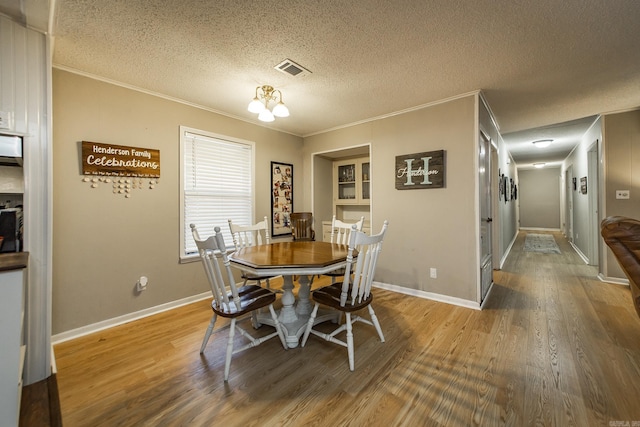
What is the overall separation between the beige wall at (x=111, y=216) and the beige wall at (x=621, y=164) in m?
5.28

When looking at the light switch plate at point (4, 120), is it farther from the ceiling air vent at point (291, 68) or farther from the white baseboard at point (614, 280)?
the white baseboard at point (614, 280)

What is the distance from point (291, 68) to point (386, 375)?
252cm

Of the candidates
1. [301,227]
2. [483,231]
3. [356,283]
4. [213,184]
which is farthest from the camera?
[301,227]

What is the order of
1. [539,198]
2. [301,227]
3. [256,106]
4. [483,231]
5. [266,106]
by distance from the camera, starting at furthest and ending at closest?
[539,198]
[301,227]
[483,231]
[266,106]
[256,106]

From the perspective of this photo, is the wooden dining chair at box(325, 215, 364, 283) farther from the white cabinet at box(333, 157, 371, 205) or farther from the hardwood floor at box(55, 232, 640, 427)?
the white cabinet at box(333, 157, 371, 205)

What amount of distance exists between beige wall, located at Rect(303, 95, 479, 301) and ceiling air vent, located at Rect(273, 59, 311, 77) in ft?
5.06

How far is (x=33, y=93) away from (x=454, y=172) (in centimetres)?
360

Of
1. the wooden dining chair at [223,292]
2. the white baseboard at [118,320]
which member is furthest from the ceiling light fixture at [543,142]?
the white baseboard at [118,320]

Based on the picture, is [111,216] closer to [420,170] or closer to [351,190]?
[420,170]

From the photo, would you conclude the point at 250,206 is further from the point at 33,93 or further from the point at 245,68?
the point at 33,93

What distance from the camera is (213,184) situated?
3346 mm

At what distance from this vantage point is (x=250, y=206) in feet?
12.3

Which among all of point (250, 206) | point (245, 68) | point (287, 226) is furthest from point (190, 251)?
point (245, 68)

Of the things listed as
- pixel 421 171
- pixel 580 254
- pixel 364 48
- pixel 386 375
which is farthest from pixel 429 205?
pixel 580 254
